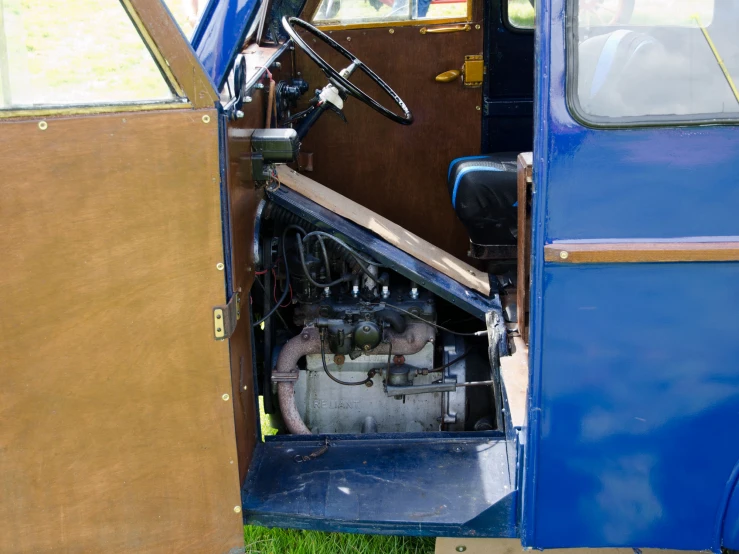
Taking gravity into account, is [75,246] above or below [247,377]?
above

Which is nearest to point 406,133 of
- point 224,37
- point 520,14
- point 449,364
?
point 520,14

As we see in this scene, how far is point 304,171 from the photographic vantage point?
3.51 meters

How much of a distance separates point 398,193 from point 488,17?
91 centimetres

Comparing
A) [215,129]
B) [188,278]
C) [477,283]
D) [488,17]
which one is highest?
[488,17]

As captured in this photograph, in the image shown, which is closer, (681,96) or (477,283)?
(681,96)

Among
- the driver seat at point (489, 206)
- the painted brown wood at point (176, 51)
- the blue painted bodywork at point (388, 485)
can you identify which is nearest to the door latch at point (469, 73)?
the driver seat at point (489, 206)

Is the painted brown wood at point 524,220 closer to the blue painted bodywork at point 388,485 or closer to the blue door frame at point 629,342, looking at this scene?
the blue door frame at point 629,342

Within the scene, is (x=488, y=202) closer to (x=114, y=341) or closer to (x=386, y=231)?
(x=386, y=231)

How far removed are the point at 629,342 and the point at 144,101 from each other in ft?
4.19

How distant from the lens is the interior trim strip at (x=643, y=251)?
1.62m

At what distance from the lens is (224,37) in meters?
1.97

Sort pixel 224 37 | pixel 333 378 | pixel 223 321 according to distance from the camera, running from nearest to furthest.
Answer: pixel 223 321, pixel 224 37, pixel 333 378

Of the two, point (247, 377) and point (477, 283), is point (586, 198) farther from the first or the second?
point (247, 377)

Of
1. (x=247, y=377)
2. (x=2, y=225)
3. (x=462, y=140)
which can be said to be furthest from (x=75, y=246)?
(x=462, y=140)
